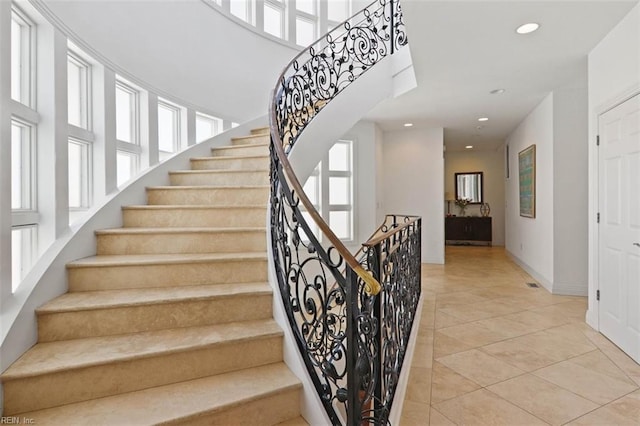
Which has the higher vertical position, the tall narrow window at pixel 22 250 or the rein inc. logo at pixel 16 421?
the tall narrow window at pixel 22 250

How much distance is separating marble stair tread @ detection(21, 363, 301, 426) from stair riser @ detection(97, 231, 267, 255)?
102 centimetres

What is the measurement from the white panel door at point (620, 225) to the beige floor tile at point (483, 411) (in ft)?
4.56

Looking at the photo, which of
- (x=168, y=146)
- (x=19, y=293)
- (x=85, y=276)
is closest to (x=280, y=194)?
(x=85, y=276)

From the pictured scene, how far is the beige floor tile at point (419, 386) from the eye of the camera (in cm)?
221

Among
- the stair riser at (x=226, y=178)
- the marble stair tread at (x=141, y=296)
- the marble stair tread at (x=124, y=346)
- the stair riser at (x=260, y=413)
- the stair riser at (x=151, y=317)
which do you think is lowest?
the stair riser at (x=260, y=413)

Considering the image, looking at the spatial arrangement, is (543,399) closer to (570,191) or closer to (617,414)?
(617,414)

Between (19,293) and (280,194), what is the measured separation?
1.50 metres

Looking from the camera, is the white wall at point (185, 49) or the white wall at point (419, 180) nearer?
the white wall at point (185, 49)

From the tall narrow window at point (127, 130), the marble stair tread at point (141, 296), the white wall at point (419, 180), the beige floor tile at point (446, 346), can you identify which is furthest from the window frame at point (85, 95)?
the white wall at point (419, 180)

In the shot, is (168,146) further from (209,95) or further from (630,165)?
(630,165)

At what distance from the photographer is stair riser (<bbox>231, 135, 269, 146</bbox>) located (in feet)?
14.3

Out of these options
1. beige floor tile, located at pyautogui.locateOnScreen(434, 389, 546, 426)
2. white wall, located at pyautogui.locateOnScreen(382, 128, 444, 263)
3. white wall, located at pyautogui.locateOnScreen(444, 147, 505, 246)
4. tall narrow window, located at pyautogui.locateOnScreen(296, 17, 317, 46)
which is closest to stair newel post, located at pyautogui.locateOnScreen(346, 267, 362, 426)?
beige floor tile, located at pyautogui.locateOnScreen(434, 389, 546, 426)

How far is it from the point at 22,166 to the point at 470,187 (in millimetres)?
10183

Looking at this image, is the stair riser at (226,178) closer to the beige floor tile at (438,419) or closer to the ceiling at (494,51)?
the ceiling at (494,51)
